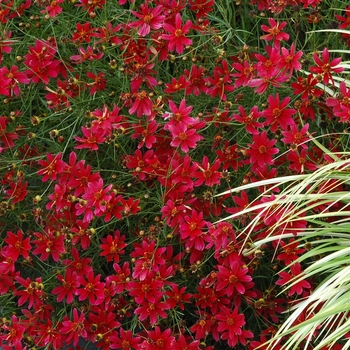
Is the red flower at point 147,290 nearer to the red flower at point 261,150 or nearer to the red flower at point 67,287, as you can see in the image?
the red flower at point 67,287

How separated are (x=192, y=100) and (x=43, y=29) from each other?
0.56m

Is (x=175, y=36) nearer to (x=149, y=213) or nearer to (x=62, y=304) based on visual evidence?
(x=149, y=213)

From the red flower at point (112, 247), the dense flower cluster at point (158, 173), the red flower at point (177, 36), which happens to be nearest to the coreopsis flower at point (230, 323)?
the dense flower cluster at point (158, 173)

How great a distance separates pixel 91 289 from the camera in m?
2.21

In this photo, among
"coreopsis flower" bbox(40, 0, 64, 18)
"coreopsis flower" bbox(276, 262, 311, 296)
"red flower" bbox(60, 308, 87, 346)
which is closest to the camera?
"coreopsis flower" bbox(276, 262, 311, 296)

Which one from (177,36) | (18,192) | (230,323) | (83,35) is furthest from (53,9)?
(230,323)

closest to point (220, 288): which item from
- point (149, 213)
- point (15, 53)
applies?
point (149, 213)

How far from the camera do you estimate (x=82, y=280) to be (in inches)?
87.6

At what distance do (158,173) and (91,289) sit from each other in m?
0.36

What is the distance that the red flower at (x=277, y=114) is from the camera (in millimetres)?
2141

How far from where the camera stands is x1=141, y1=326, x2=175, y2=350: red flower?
2102 millimetres

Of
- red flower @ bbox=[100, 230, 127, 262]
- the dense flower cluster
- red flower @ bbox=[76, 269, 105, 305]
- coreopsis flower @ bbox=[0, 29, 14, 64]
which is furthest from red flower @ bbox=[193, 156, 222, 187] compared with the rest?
coreopsis flower @ bbox=[0, 29, 14, 64]

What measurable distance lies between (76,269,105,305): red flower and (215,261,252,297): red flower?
322 millimetres

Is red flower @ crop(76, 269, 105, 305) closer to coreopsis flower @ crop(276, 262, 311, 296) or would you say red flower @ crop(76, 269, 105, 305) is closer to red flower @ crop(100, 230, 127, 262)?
red flower @ crop(100, 230, 127, 262)
